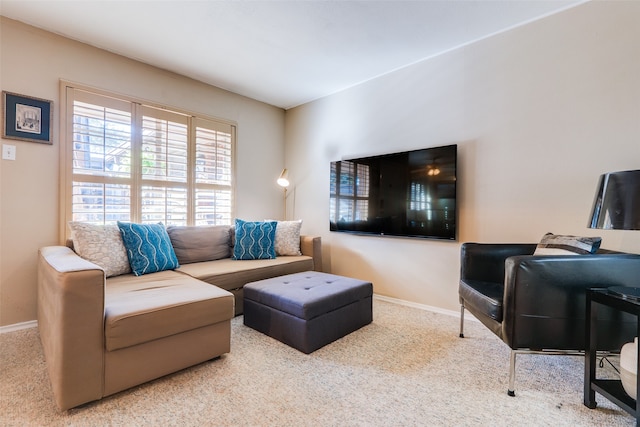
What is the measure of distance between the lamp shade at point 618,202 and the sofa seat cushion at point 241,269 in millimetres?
2346

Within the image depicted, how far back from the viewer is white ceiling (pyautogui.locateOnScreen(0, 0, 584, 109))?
2107mm

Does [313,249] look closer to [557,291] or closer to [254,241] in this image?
[254,241]

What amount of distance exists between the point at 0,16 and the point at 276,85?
90.1 inches

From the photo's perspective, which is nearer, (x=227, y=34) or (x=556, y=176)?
(x=556, y=176)

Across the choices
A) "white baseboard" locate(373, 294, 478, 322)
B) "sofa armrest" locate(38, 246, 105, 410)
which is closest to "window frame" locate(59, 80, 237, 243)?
"sofa armrest" locate(38, 246, 105, 410)

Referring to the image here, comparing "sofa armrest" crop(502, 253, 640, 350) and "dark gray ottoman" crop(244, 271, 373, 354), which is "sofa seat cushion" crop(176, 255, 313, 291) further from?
"sofa armrest" crop(502, 253, 640, 350)

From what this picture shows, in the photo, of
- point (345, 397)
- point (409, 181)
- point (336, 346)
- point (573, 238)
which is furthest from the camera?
point (409, 181)

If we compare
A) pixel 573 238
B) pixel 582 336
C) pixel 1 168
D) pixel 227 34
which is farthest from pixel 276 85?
pixel 582 336

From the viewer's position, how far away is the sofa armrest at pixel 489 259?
2119 mm

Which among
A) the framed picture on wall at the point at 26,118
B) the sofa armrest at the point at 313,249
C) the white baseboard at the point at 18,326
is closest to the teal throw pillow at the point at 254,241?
the sofa armrest at the point at 313,249

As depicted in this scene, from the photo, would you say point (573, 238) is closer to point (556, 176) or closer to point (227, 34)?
point (556, 176)

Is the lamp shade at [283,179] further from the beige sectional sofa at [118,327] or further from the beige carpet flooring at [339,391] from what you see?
the beige carpet flooring at [339,391]

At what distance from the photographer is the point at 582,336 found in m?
1.49

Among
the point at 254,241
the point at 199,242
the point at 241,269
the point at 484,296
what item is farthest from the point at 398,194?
the point at 199,242
